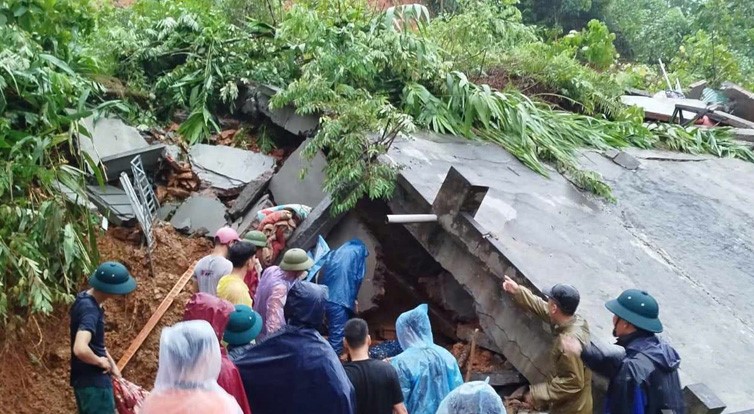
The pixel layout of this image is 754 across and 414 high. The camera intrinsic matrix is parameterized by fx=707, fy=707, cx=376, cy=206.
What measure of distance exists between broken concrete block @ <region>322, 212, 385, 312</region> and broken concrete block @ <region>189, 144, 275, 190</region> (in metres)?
1.70

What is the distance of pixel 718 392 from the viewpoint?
4.47 metres

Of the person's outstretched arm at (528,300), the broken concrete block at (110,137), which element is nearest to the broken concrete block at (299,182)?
the broken concrete block at (110,137)

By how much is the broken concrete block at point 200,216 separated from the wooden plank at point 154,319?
82 cm

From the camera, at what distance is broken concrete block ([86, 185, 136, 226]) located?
7.14 metres

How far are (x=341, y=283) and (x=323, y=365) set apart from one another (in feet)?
6.95

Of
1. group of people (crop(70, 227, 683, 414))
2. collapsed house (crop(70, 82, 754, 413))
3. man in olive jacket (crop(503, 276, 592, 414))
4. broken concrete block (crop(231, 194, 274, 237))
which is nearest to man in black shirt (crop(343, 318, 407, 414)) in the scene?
group of people (crop(70, 227, 683, 414))

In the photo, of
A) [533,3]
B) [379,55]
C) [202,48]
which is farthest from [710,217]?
[533,3]

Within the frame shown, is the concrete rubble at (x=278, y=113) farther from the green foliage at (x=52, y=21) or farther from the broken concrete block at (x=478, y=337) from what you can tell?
the broken concrete block at (x=478, y=337)

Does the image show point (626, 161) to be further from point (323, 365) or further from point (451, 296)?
point (323, 365)

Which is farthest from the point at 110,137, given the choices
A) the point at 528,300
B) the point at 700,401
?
the point at 700,401

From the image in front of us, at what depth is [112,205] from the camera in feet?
23.7

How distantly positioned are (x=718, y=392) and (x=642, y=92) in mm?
10204

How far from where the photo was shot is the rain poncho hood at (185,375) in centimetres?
274

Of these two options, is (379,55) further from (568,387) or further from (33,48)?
(568,387)
